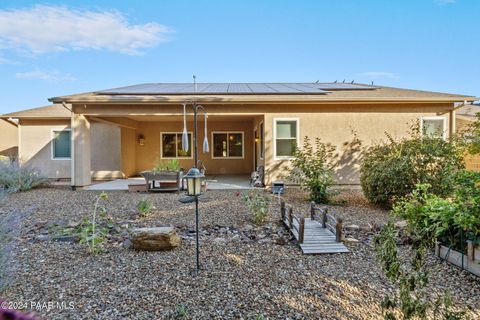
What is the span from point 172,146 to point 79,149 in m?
5.34

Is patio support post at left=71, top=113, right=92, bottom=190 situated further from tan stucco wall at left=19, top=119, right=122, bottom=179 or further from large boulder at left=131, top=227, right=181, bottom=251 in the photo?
large boulder at left=131, top=227, right=181, bottom=251

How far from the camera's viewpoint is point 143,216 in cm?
650

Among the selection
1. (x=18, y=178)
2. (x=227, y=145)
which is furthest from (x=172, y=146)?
(x=18, y=178)

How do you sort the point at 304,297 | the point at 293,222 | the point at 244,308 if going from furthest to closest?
the point at 293,222
the point at 304,297
the point at 244,308

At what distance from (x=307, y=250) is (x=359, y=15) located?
1137 centimetres

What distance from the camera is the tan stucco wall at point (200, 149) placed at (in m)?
14.8

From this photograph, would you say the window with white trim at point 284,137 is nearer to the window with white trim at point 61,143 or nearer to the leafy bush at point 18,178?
the leafy bush at point 18,178

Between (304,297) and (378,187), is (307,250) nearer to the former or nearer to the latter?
(304,297)

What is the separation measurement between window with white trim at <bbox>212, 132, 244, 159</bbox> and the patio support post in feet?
21.0

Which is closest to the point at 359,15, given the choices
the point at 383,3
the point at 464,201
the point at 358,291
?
the point at 383,3

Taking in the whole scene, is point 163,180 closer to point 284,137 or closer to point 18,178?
point 284,137

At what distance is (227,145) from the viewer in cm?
1502

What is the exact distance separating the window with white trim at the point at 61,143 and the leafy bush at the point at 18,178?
2.13 m

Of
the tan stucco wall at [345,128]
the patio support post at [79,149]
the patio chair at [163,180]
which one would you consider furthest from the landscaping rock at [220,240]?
the patio support post at [79,149]
